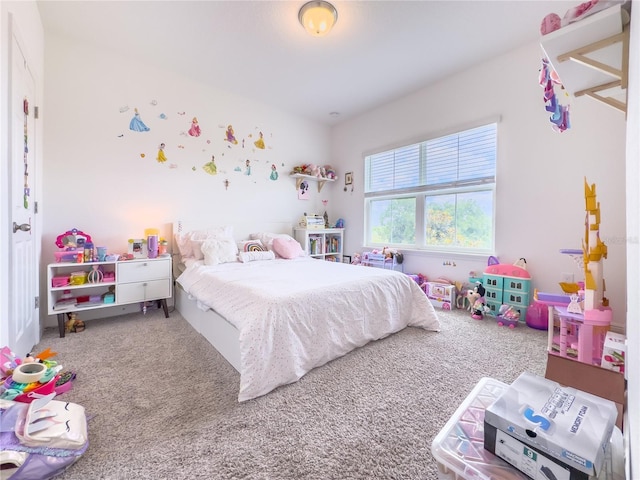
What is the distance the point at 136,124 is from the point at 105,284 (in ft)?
5.52

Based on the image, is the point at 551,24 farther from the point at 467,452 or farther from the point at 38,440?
the point at 38,440

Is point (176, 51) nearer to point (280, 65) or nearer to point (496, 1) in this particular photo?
point (280, 65)

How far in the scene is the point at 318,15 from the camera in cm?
200

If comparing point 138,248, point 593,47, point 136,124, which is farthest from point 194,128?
point 593,47

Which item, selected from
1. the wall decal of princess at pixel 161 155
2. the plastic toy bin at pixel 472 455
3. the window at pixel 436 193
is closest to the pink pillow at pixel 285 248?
the window at pixel 436 193

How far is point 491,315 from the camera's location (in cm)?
274

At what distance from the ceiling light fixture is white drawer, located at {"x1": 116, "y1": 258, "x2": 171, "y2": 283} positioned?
251 cm

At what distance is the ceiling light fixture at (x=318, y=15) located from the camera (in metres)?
1.98

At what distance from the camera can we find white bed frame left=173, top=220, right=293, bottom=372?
68.9 inches

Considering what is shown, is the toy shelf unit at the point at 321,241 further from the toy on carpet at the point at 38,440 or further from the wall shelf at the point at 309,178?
the toy on carpet at the point at 38,440

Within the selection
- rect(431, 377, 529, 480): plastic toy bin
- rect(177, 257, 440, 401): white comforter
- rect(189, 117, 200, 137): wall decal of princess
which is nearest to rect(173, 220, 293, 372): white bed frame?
rect(177, 257, 440, 401): white comforter

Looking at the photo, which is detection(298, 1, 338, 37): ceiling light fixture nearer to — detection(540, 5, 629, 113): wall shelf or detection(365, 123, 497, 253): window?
detection(540, 5, 629, 113): wall shelf

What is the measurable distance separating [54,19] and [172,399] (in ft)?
10.5

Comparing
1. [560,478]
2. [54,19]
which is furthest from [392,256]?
[54,19]
